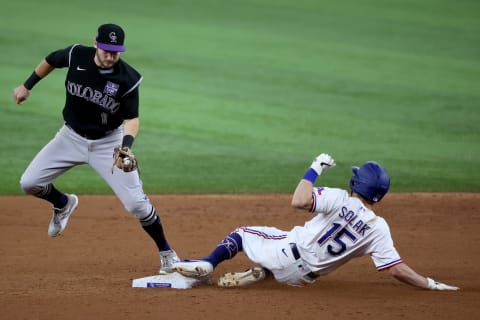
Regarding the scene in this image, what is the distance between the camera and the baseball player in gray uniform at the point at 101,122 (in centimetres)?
730

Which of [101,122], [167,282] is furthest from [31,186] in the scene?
[167,282]

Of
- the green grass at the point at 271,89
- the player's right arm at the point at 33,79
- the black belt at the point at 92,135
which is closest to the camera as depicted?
the black belt at the point at 92,135

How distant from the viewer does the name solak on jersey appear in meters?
7.35

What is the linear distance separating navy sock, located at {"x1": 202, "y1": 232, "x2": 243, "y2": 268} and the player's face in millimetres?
1771

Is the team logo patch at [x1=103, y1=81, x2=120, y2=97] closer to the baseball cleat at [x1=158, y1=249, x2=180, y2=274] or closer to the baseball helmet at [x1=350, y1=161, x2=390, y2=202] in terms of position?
the baseball cleat at [x1=158, y1=249, x2=180, y2=274]

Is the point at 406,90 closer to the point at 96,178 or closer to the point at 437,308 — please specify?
the point at 96,178

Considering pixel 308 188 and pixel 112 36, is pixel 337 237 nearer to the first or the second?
pixel 308 188

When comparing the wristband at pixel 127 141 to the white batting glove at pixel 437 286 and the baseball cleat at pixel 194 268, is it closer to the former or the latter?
the baseball cleat at pixel 194 268

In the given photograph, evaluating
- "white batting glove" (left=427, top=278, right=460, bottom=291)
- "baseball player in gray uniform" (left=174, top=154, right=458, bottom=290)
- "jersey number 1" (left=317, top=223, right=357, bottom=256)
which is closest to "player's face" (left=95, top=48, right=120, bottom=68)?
"baseball player in gray uniform" (left=174, top=154, right=458, bottom=290)

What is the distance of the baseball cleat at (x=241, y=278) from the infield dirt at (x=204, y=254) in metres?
0.07

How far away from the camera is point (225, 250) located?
7059 mm

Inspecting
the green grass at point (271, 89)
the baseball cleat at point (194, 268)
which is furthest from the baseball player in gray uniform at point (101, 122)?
the green grass at point (271, 89)

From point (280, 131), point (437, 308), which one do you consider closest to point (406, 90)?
point (280, 131)

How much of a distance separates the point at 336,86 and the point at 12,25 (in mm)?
7614
